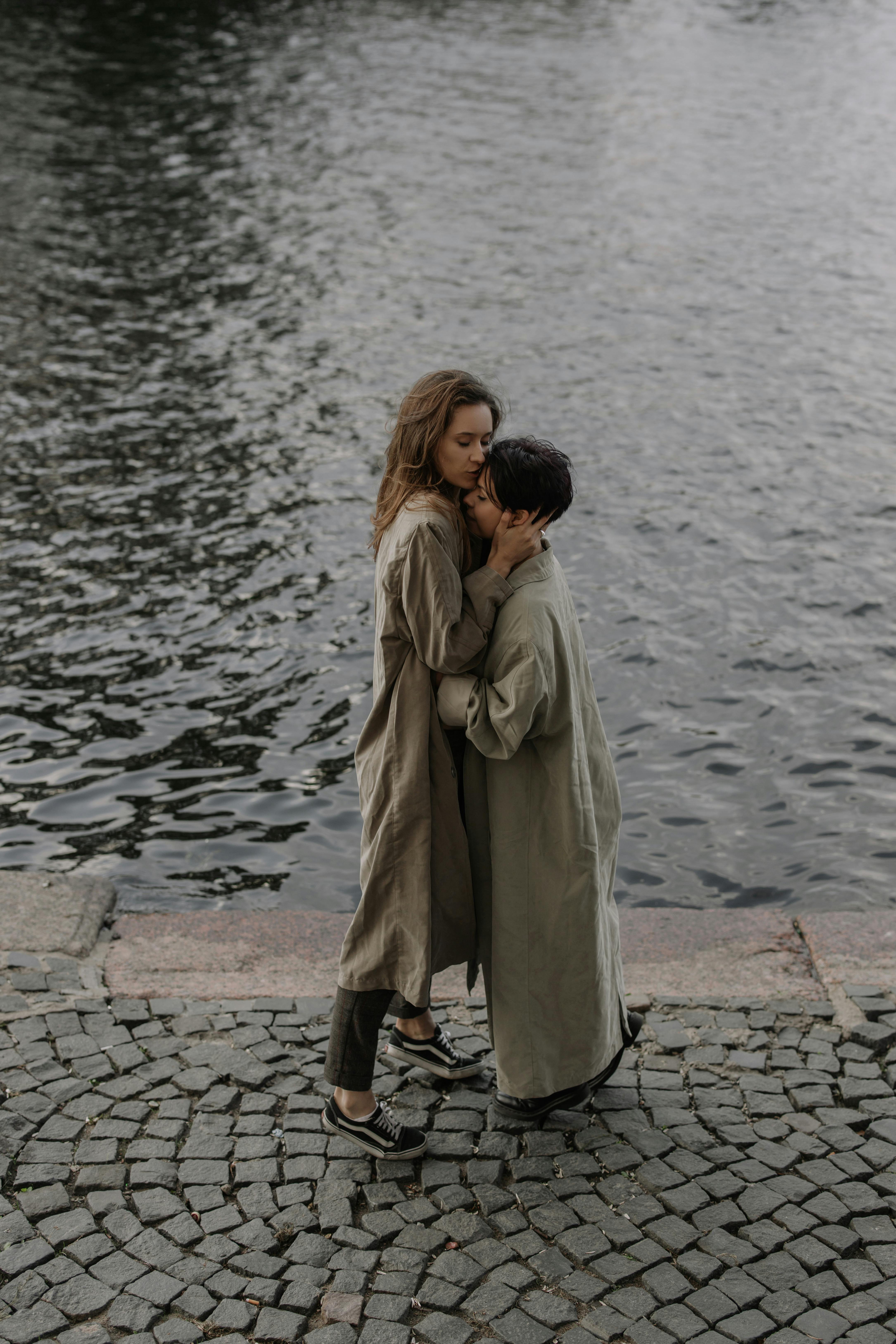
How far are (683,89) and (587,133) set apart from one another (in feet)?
16.5

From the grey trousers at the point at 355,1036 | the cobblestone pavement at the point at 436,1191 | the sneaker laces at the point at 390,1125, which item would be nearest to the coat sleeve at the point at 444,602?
the grey trousers at the point at 355,1036

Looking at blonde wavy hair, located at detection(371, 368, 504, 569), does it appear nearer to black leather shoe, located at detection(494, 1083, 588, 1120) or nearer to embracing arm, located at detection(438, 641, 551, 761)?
embracing arm, located at detection(438, 641, 551, 761)

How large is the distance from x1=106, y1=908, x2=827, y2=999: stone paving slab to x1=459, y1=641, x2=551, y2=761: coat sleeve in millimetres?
1470

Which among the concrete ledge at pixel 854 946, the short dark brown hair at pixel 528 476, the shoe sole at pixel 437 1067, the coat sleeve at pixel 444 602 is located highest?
the short dark brown hair at pixel 528 476

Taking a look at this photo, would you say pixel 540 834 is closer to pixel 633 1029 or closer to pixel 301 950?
pixel 633 1029

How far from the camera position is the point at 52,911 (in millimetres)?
4688

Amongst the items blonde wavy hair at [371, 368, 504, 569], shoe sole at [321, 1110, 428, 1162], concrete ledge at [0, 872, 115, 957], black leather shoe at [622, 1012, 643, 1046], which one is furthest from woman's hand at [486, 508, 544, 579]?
concrete ledge at [0, 872, 115, 957]

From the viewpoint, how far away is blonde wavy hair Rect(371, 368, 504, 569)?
3188 mm

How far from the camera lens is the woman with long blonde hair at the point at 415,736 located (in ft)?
10.5

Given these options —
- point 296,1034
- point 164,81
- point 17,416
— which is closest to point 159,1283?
point 296,1034

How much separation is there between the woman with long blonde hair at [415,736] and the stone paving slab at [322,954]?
0.89m

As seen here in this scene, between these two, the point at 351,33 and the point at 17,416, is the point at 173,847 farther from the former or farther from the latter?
the point at 351,33

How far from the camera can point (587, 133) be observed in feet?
67.7

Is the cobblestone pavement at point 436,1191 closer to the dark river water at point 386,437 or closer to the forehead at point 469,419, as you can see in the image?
the dark river water at point 386,437
